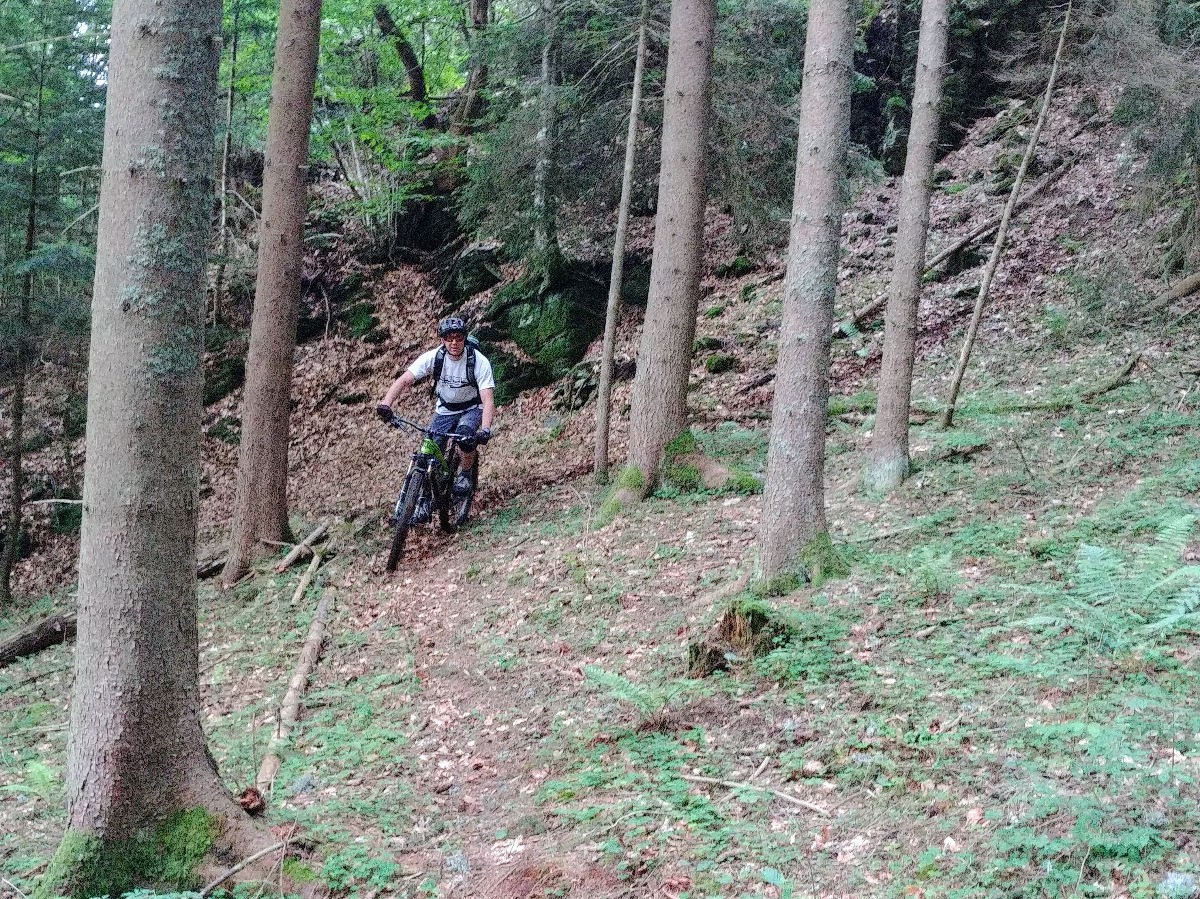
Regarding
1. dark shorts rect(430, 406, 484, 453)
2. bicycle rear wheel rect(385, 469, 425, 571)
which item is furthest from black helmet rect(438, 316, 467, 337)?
bicycle rear wheel rect(385, 469, 425, 571)

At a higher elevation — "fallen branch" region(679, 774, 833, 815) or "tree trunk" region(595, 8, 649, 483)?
"tree trunk" region(595, 8, 649, 483)

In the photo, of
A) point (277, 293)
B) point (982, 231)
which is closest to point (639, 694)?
point (277, 293)

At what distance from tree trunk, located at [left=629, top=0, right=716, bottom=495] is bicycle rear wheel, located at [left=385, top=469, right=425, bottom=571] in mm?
2223

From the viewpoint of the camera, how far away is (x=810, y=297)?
5895 mm

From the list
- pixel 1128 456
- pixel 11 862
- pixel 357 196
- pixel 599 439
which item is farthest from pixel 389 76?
pixel 11 862

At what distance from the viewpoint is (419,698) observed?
19.4ft

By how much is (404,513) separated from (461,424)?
1.12m

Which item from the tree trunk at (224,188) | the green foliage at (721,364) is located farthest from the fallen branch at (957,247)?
the tree trunk at (224,188)

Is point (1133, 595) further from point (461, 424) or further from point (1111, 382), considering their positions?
point (1111, 382)

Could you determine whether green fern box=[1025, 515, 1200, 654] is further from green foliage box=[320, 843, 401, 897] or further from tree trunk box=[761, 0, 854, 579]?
green foliage box=[320, 843, 401, 897]

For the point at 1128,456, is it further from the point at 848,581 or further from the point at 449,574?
the point at 449,574

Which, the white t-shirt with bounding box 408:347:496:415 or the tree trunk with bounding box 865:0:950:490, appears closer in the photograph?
the tree trunk with bounding box 865:0:950:490

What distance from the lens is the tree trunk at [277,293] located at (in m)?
8.71

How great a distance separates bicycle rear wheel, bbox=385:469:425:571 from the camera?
8.52m
